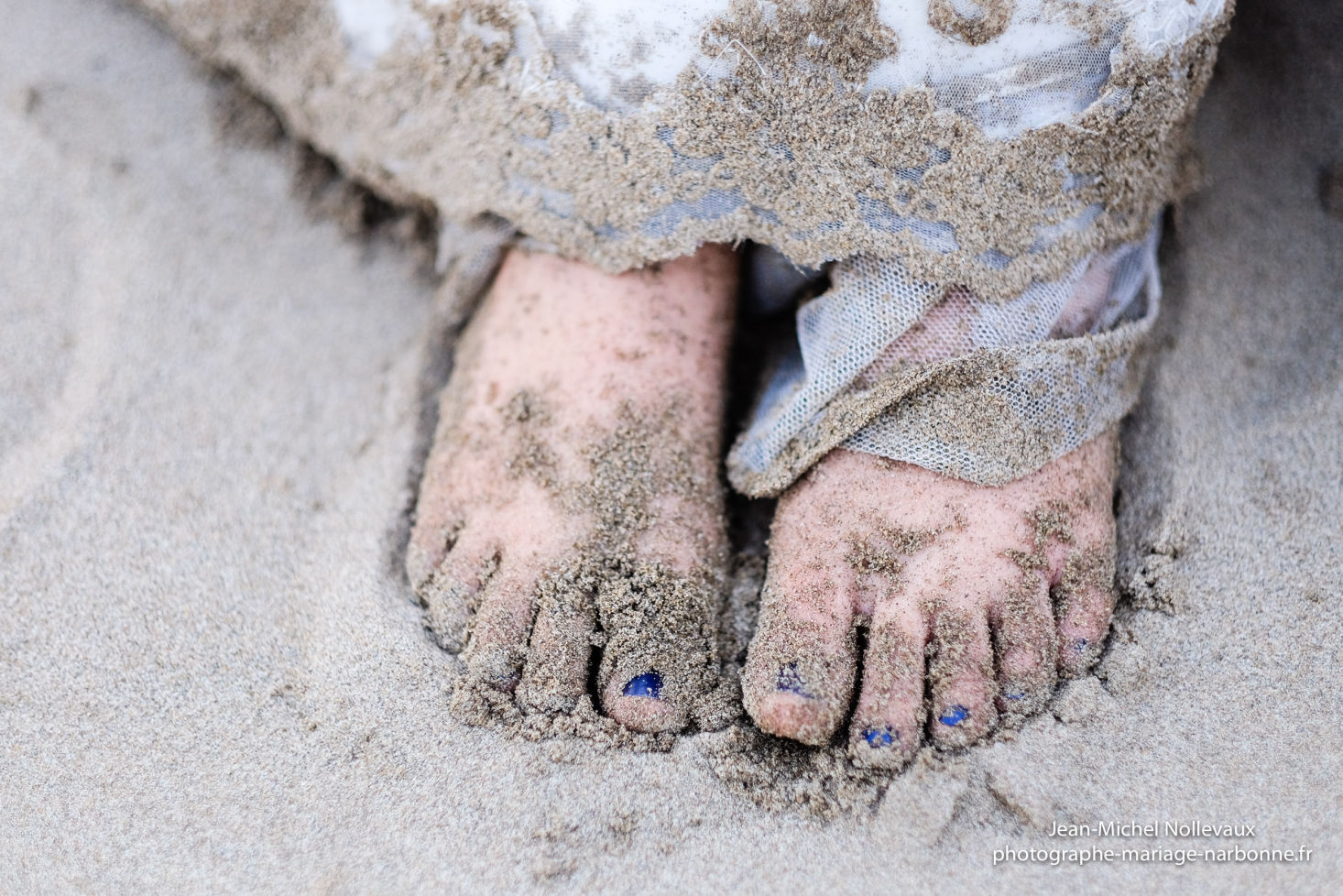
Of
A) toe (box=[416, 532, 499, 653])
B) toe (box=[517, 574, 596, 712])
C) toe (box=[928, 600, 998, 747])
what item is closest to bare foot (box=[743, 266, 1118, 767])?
toe (box=[928, 600, 998, 747])

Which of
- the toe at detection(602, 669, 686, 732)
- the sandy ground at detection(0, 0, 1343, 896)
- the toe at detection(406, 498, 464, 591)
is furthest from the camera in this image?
the toe at detection(406, 498, 464, 591)

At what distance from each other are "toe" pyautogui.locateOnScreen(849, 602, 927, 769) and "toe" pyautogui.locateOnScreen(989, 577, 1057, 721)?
0.08m

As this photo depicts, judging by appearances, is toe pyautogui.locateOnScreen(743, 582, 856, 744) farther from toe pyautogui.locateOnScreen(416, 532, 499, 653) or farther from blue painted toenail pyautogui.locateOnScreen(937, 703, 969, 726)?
toe pyautogui.locateOnScreen(416, 532, 499, 653)

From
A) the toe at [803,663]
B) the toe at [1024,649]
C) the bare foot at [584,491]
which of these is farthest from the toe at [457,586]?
the toe at [1024,649]

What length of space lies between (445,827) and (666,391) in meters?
0.50

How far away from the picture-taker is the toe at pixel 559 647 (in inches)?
38.4

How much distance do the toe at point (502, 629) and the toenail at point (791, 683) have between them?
25cm

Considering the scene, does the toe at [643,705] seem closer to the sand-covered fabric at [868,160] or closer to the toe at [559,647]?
the toe at [559,647]

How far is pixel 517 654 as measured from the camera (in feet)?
3.31

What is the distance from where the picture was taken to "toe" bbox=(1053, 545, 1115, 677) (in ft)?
3.23

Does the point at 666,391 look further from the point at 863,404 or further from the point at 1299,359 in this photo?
the point at 1299,359

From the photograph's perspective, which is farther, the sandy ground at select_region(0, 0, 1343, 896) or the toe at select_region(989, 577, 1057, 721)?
the toe at select_region(989, 577, 1057, 721)

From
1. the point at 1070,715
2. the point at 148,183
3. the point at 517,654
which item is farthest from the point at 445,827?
the point at 148,183

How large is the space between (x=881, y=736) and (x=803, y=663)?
10cm
